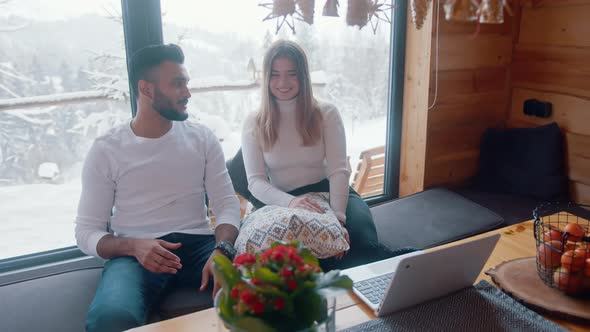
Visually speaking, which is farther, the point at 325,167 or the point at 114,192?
the point at 325,167

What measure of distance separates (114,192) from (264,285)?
3.86 ft

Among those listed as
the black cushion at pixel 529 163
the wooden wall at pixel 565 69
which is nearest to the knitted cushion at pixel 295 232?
the black cushion at pixel 529 163

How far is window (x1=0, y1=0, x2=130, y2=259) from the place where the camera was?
75.3 inches

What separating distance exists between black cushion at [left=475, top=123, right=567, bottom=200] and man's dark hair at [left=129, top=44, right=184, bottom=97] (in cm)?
183

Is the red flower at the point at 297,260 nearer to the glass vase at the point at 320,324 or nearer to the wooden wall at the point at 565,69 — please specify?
the glass vase at the point at 320,324

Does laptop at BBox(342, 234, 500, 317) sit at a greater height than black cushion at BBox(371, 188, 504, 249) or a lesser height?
greater

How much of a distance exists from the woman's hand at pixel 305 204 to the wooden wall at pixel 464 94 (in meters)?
1.03

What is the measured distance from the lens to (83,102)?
2045 mm

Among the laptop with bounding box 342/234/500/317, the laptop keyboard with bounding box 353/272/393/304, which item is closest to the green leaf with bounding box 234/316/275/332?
the laptop with bounding box 342/234/500/317

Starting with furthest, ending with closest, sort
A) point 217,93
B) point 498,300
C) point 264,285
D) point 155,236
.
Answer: point 217,93 < point 155,236 < point 498,300 < point 264,285

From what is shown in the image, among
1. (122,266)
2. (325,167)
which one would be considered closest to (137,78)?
(122,266)

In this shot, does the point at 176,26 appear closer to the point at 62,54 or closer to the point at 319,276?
the point at 62,54

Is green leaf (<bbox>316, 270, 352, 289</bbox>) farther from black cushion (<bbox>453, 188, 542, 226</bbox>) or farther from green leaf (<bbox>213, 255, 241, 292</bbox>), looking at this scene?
black cushion (<bbox>453, 188, 542, 226</bbox>)

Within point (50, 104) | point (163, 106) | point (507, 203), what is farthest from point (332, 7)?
point (507, 203)
